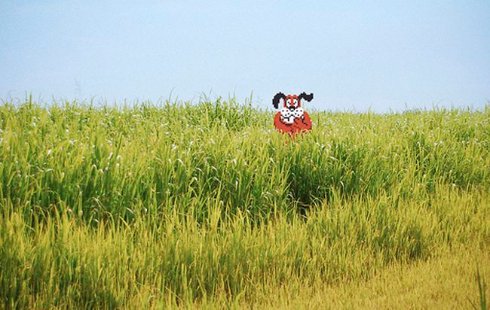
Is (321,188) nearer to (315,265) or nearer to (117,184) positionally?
(315,265)

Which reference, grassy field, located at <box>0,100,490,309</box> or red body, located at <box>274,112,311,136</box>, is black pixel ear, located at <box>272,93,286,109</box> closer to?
red body, located at <box>274,112,311,136</box>

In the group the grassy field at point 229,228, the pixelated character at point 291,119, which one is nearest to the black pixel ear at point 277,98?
the pixelated character at point 291,119

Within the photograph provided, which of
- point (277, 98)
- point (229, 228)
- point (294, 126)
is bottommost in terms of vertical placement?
point (229, 228)

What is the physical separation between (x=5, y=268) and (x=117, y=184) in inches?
62.2

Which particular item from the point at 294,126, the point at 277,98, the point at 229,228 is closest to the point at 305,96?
the point at 277,98

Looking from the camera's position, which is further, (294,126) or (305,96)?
(305,96)

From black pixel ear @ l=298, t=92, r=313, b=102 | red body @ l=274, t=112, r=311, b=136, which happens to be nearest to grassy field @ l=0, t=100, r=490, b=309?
red body @ l=274, t=112, r=311, b=136

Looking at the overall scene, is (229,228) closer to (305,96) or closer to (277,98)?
(277,98)

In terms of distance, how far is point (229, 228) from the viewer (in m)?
4.71

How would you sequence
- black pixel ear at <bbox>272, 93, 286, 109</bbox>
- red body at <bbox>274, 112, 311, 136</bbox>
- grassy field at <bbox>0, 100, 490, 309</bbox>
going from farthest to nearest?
1. black pixel ear at <bbox>272, 93, 286, 109</bbox>
2. red body at <bbox>274, 112, 311, 136</bbox>
3. grassy field at <bbox>0, 100, 490, 309</bbox>

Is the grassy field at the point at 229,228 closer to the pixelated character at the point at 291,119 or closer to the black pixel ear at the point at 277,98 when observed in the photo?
the pixelated character at the point at 291,119

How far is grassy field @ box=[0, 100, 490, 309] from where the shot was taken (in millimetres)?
3768

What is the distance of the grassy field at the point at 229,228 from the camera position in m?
3.77

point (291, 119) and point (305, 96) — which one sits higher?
point (305, 96)
